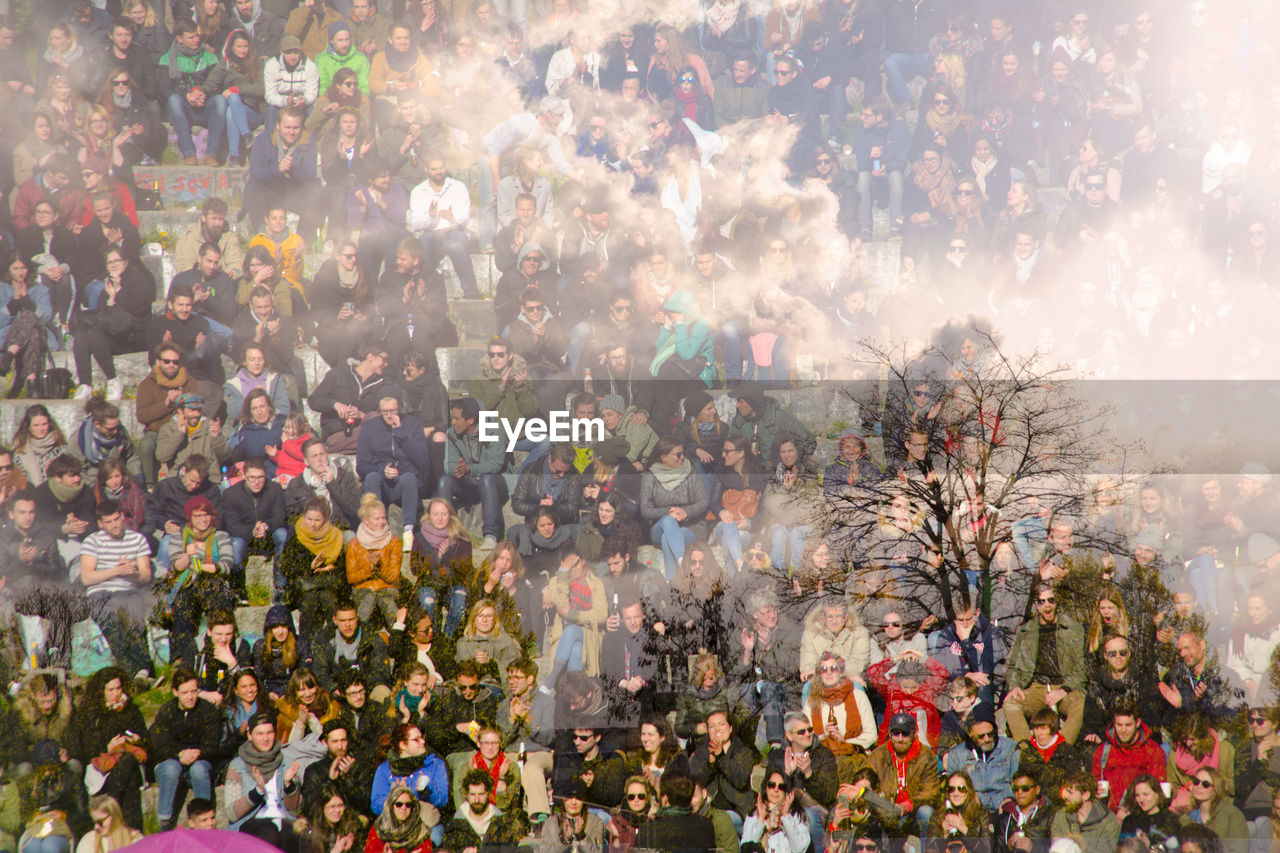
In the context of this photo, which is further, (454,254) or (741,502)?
(454,254)

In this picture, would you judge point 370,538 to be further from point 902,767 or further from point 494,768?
point 902,767

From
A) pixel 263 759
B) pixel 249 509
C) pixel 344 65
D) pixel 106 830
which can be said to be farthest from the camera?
pixel 344 65

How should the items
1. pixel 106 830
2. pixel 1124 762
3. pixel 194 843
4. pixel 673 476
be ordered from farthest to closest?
1. pixel 673 476
2. pixel 1124 762
3. pixel 106 830
4. pixel 194 843

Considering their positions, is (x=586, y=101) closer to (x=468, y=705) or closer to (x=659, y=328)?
(x=659, y=328)

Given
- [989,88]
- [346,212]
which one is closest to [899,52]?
[989,88]

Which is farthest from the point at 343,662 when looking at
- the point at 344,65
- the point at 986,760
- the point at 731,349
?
the point at 986,760

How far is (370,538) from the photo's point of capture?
8453 mm

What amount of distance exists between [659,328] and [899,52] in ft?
10.9

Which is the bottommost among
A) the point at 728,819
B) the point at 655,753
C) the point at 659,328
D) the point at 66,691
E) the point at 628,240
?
the point at 728,819

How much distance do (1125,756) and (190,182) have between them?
947 cm

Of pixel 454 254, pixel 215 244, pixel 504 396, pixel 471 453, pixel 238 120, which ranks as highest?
pixel 238 120

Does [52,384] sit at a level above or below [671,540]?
above

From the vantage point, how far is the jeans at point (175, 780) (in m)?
8.00

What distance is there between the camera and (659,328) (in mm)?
8766
